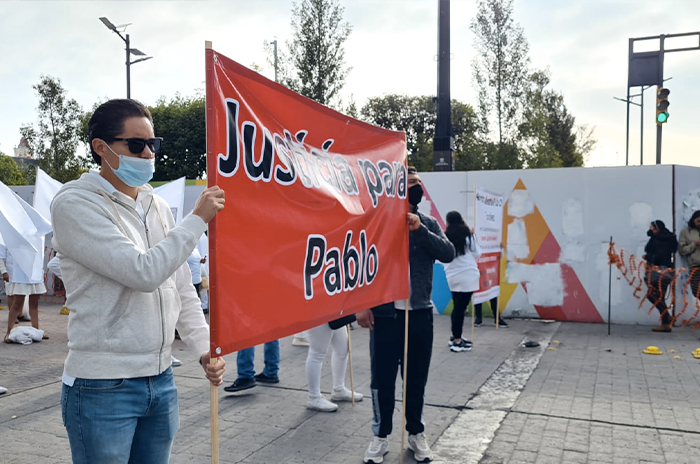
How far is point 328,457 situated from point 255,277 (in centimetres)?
250

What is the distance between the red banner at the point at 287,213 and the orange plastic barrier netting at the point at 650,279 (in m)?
8.04

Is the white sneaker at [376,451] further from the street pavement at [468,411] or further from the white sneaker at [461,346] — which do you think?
the white sneaker at [461,346]

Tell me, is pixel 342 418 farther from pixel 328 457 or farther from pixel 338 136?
pixel 338 136

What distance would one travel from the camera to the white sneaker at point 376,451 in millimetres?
4520

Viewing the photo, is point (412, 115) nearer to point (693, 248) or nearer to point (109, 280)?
point (693, 248)

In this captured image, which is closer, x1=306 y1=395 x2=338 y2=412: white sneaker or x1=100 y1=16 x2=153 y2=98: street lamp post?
x1=306 y1=395 x2=338 y2=412: white sneaker

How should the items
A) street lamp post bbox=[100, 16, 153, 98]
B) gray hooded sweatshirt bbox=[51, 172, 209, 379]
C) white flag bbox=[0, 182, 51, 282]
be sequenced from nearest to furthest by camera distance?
1. gray hooded sweatshirt bbox=[51, 172, 209, 379]
2. white flag bbox=[0, 182, 51, 282]
3. street lamp post bbox=[100, 16, 153, 98]

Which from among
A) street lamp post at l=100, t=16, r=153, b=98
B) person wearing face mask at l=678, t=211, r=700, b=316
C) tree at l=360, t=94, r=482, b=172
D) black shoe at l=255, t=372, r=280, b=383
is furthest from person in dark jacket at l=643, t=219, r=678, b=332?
tree at l=360, t=94, r=482, b=172

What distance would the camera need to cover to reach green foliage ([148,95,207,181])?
29.9 m

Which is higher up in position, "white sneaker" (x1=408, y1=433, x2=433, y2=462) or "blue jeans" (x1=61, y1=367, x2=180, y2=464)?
"blue jeans" (x1=61, y1=367, x2=180, y2=464)

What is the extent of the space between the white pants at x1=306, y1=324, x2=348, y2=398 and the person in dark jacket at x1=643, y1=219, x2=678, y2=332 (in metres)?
6.83

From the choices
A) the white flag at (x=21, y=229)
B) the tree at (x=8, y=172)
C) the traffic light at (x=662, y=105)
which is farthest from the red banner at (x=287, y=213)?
the tree at (x=8, y=172)

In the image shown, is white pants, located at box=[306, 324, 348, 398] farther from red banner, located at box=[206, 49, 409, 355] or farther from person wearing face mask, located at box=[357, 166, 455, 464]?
red banner, located at box=[206, 49, 409, 355]

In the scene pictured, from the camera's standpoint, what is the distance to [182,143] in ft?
98.1
